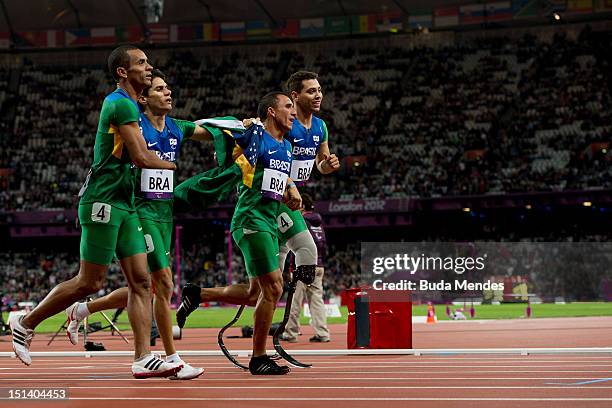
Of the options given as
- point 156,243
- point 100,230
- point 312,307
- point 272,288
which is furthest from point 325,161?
point 312,307

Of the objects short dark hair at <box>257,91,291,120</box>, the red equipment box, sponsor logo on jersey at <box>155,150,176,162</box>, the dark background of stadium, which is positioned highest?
the dark background of stadium

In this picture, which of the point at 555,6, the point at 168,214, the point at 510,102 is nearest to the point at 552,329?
the point at 168,214

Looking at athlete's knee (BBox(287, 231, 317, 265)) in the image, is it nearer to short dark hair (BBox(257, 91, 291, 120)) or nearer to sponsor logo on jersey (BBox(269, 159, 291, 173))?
sponsor logo on jersey (BBox(269, 159, 291, 173))

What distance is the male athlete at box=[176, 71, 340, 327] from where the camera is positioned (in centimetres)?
901

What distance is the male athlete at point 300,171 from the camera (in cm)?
901

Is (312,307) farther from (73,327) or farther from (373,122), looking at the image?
(373,122)

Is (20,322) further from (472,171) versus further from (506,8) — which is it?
(506,8)

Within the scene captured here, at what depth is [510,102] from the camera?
4819 centimetres

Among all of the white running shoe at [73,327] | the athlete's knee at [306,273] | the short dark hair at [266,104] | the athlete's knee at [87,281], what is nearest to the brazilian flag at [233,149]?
the short dark hair at [266,104]

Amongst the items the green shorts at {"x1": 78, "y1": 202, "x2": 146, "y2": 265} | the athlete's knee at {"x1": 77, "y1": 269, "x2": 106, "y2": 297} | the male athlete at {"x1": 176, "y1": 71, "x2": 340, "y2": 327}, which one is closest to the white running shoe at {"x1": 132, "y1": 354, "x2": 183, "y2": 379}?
the athlete's knee at {"x1": 77, "y1": 269, "x2": 106, "y2": 297}

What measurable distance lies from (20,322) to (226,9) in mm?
48059

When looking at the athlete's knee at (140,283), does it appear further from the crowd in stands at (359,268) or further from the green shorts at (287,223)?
the crowd in stands at (359,268)

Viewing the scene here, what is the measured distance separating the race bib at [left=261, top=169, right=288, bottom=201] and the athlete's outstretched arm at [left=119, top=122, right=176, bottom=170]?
138 cm

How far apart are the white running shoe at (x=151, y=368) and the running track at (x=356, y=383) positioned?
0.07m
